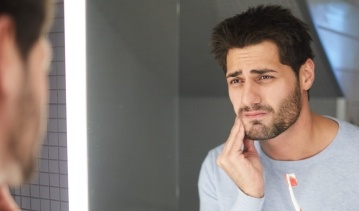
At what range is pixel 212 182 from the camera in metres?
Result: 1.21

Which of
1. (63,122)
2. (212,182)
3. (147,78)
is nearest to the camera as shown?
(212,182)

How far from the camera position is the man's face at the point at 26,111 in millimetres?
793

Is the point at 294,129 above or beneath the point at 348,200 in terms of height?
above

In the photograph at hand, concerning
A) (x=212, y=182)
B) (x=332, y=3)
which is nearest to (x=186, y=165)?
(x=212, y=182)

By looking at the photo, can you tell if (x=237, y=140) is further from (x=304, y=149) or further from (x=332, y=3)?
(x=332, y=3)

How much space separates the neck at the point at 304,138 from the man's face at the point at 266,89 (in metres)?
0.02

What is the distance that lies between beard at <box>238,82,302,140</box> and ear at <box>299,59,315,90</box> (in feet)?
0.06

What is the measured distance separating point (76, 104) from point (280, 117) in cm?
72

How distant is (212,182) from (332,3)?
1.87 feet

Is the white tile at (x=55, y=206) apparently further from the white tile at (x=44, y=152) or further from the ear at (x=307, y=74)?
the ear at (x=307, y=74)

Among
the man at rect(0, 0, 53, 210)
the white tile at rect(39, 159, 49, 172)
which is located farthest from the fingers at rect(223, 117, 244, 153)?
the white tile at rect(39, 159, 49, 172)

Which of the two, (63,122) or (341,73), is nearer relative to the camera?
(341,73)

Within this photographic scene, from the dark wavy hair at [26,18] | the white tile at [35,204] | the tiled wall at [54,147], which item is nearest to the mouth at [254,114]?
the dark wavy hair at [26,18]

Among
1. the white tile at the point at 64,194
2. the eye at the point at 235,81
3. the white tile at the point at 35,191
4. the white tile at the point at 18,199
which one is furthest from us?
the white tile at the point at 64,194
